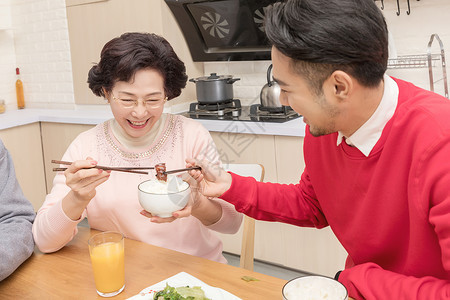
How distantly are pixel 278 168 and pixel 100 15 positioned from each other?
182 cm

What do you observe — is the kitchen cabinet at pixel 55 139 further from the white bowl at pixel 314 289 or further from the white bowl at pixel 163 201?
the white bowl at pixel 314 289

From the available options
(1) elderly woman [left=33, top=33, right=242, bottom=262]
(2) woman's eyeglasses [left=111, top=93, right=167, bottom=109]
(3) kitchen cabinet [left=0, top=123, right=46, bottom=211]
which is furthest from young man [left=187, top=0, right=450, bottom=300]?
(3) kitchen cabinet [left=0, top=123, right=46, bottom=211]

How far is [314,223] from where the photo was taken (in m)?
1.54

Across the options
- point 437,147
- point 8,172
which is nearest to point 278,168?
point 8,172

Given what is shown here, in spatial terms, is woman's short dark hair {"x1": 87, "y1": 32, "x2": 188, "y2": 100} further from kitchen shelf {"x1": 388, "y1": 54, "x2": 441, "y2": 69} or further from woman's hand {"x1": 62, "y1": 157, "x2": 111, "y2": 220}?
kitchen shelf {"x1": 388, "y1": 54, "x2": 441, "y2": 69}

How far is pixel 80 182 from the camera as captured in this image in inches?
54.9

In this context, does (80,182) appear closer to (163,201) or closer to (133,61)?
(163,201)

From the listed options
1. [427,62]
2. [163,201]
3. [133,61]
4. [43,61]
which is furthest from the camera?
[43,61]

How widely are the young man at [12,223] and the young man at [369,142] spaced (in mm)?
825

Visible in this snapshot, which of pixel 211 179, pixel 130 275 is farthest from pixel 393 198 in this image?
pixel 130 275

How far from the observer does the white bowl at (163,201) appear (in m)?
1.28

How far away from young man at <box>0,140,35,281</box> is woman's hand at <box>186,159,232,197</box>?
19.9 inches

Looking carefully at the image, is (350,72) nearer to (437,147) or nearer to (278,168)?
(437,147)

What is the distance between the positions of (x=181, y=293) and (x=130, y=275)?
223 mm
